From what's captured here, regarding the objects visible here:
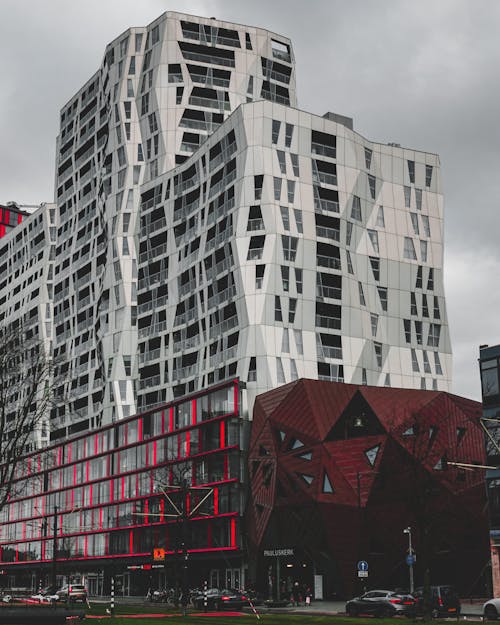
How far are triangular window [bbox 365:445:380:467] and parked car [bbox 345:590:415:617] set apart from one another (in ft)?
79.9

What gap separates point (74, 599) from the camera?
260ft

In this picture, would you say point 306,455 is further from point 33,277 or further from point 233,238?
point 33,277

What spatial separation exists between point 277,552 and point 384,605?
90.4 feet

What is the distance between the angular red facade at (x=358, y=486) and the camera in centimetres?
7588

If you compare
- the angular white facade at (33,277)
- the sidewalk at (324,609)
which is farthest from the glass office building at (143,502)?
the angular white facade at (33,277)

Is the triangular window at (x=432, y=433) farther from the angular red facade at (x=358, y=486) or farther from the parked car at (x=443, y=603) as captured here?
the parked car at (x=443, y=603)

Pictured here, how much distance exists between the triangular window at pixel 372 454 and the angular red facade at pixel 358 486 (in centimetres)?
10

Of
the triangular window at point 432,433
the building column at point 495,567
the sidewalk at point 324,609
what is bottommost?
the sidewalk at point 324,609

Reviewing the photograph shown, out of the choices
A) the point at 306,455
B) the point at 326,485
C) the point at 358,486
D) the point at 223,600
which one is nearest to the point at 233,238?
the point at 306,455

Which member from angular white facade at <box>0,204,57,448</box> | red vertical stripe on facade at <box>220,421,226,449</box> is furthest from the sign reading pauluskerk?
angular white facade at <box>0,204,57,448</box>

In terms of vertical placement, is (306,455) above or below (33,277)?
below

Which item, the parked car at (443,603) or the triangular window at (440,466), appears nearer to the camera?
the parked car at (443,603)

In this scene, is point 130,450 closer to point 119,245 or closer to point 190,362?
point 190,362

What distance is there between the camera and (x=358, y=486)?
72.4 m
